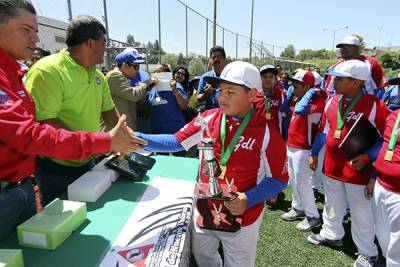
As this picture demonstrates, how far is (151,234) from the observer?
62.6 inches

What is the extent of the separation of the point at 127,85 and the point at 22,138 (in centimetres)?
244

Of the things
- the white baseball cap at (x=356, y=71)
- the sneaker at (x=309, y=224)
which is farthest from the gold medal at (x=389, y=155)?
the sneaker at (x=309, y=224)

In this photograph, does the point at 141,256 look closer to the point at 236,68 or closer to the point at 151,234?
the point at 151,234

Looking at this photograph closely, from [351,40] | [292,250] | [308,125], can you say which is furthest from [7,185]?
[351,40]

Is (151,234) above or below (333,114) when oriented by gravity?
below

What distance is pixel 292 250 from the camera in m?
3.48

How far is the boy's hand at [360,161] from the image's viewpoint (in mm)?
2920

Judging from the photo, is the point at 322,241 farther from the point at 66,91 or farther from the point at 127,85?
the point at 66,91

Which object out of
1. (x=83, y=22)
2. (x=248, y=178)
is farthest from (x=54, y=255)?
(x=83, y=22)

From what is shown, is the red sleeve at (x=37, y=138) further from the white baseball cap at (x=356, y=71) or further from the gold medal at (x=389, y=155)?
the white baseball cap at (x=356, y=71)

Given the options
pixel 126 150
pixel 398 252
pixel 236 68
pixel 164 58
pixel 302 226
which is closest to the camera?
pixel 126 150

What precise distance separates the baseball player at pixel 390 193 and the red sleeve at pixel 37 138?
2292mm

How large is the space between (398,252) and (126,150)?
242 centimetres

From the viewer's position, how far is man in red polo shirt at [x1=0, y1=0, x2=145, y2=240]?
1.37m
